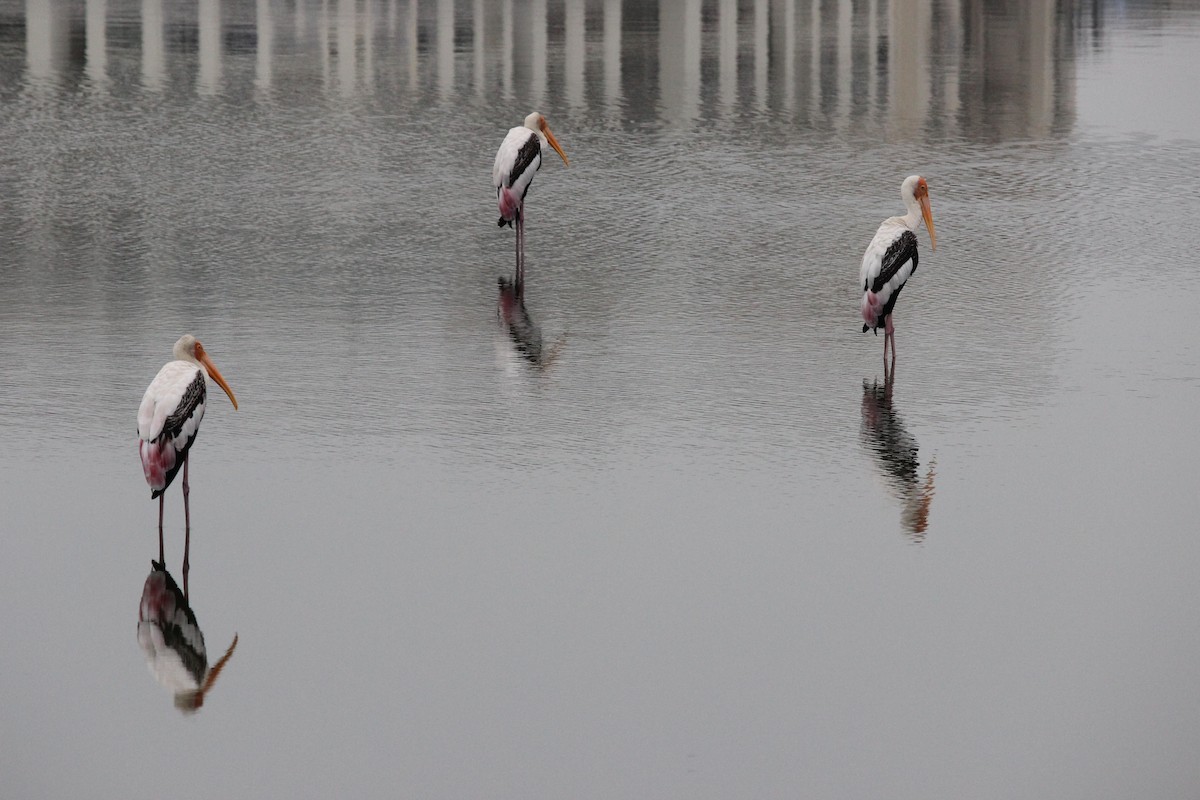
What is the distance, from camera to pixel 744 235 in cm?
1570

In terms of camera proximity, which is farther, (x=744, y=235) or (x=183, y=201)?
(x=183, y=201)

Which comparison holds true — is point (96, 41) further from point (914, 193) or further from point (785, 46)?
point (914, 193)

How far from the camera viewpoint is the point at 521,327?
12719 millimetres

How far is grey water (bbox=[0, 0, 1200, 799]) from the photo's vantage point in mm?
6727

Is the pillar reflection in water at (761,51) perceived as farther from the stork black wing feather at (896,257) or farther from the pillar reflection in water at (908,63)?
the stork black wing feather at (896,257)

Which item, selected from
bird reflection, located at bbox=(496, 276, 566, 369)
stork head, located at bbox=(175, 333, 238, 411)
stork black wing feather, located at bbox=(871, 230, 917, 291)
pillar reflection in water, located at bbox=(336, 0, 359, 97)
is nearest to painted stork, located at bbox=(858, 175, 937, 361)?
stork black wing feather, located at bbox=(871, 230, 917, 291)

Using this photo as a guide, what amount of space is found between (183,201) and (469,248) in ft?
10.2

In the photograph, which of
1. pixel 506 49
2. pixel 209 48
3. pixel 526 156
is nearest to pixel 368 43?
pixel 506 49

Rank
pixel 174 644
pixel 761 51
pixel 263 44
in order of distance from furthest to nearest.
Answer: pixel 761 51
pixel 263 44
pixel 174 644

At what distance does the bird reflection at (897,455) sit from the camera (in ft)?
29.6

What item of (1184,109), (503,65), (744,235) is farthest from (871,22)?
(744,235)

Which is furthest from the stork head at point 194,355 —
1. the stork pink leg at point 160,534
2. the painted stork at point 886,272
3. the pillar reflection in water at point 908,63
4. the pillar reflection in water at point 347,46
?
the pillar reflection in water at point 347,46

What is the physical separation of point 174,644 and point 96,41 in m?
24.9

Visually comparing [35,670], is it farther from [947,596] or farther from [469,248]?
[469,248]
